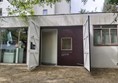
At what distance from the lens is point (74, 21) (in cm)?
1115

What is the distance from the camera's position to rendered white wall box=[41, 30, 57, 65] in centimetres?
1184

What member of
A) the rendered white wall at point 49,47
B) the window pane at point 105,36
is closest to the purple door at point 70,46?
the rendered white wall at point 49,47

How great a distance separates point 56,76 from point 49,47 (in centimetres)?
395

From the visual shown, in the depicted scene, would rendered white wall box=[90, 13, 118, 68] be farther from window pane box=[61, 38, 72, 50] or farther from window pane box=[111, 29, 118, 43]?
window pane box=[61, 38, 72, 50]

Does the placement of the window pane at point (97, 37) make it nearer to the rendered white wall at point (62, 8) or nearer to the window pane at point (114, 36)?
the window pane at point (114, 36)

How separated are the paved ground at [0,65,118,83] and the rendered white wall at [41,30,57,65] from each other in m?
2.17

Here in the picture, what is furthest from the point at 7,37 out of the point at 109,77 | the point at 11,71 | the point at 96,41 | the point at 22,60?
the point at 109,77

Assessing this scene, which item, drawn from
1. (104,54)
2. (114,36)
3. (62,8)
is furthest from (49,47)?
(62,8)

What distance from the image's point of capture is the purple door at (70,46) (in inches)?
439

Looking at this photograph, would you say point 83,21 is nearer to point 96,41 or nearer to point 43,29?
point 96,41

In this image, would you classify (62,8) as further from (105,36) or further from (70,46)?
(105,36)

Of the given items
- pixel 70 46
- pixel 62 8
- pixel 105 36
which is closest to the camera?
pixel 105 36

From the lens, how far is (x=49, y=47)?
39.6 ft

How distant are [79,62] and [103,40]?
2000 millimetres
